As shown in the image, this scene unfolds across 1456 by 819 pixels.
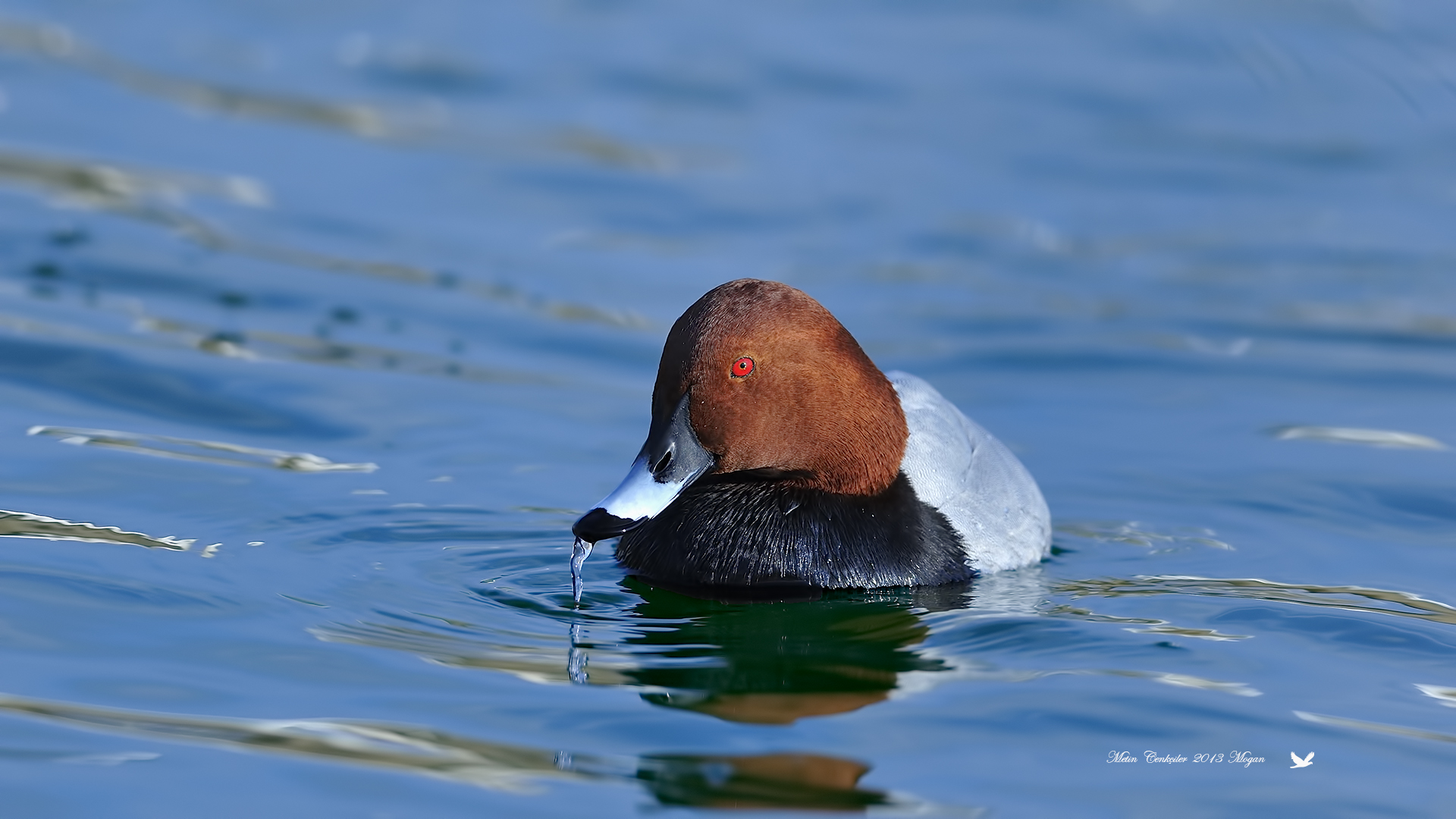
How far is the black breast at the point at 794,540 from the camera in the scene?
5965 millimetres

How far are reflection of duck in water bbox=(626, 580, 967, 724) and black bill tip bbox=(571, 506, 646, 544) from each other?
0.32 meters

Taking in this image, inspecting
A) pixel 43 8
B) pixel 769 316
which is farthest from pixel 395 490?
pixel 43 8

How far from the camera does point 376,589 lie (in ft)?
19.1

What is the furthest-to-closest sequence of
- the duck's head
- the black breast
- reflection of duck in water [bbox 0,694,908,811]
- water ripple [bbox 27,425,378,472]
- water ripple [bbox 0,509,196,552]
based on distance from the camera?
water ripple [bbox 27,425,378,472]
water ripple [bbox 0,509,196,552]
the black breast
the duck's head
reflection of duck in water [bbox 0,694,908,811]

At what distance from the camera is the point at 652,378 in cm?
975

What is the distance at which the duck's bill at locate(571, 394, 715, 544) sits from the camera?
18.1ft

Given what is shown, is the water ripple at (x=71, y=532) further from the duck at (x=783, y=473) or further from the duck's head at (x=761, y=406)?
the duck's head at (x=761, y=406)

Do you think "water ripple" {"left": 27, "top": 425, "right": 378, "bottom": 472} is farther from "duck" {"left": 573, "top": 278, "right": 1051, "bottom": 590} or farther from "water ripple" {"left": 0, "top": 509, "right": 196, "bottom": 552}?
"duck" {"left": 573, "top": 278, "right": 1051, "bottom": 590}

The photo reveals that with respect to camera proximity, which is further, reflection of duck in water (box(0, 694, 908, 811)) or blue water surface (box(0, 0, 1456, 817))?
blue water surface (box(0, 0, 1456, 817))

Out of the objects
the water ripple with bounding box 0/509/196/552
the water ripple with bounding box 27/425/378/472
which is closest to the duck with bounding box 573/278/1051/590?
the water ripple with bounding box 0/509/196/552

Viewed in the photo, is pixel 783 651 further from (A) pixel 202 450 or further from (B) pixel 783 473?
(A) pixel 202 450

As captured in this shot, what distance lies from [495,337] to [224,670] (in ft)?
17.4

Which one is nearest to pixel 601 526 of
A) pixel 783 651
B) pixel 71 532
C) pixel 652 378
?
pixel 783 651

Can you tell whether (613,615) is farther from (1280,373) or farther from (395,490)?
(1280,373)
